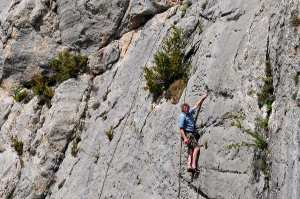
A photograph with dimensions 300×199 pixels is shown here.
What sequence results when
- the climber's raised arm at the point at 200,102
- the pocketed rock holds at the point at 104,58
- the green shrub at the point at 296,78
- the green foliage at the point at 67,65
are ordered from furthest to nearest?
1. the green foliage at the point at 67,65
2. the pocketed rock holds at the point at 104,58
3. the climber's raised arm at the point at 200,102
4. the green shrub at the point at 296,78

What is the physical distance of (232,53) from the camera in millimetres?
13156

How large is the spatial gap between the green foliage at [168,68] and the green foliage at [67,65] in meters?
4.31

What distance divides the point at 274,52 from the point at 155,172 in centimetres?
382

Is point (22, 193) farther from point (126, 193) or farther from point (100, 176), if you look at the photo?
point (126, 193)

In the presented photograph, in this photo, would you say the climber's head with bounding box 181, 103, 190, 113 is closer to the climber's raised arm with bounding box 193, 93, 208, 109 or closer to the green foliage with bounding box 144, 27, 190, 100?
the climber's raised arm with bounding box 193, 93, 208, 109

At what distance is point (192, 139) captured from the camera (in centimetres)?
1295

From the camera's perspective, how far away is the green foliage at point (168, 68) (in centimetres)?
1489

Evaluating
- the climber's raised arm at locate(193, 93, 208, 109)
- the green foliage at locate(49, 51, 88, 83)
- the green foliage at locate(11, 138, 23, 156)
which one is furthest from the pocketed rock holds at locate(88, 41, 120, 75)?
the climber's raised arm at locate(193, 93, 208, 109)

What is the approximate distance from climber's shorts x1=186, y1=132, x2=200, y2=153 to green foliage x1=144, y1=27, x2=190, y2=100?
197 centimetres

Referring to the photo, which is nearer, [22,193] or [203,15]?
[203,15]

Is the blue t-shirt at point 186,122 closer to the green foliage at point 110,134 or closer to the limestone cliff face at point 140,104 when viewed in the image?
the limestone cliff face at point 140,104

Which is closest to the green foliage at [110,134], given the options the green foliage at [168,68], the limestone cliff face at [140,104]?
the limestone cliff face at [140,104]

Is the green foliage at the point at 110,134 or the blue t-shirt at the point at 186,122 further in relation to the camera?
the green foliage at the point at 110,134

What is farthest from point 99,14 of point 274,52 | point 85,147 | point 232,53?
point 274,52
